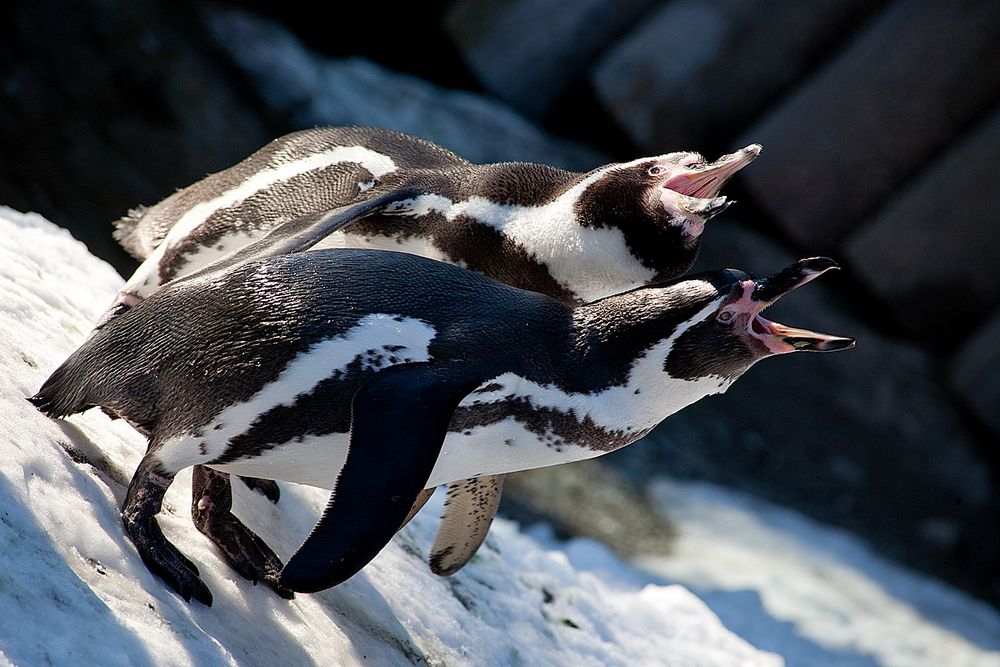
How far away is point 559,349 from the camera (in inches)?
74.5

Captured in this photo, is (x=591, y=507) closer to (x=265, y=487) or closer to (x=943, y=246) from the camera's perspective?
(x=265, y=487)

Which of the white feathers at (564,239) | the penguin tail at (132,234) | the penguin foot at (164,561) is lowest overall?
the penguin foot at (164,561)

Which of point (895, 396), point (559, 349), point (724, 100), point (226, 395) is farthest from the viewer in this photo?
point (724, 100)

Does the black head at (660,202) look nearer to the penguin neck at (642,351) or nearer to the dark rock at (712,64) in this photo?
the penguin neck at (642,351)

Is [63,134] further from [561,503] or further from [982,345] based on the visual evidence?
[982,345]

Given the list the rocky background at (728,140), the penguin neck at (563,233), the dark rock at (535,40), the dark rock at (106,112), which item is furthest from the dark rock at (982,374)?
the penguin neck at (563,233)

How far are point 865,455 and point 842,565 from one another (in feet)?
2.97

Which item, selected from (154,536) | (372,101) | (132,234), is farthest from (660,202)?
(372,101)

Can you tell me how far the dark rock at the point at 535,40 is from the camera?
22.1 ft

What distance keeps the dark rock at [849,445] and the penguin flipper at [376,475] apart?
10.5 ft

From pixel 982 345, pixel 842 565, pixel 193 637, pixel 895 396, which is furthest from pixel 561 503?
pixel 193 637

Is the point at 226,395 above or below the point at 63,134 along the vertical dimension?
below

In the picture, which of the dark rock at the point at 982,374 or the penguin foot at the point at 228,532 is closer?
the penguin foot at the point at 228,532

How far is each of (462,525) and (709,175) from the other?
81 cm
